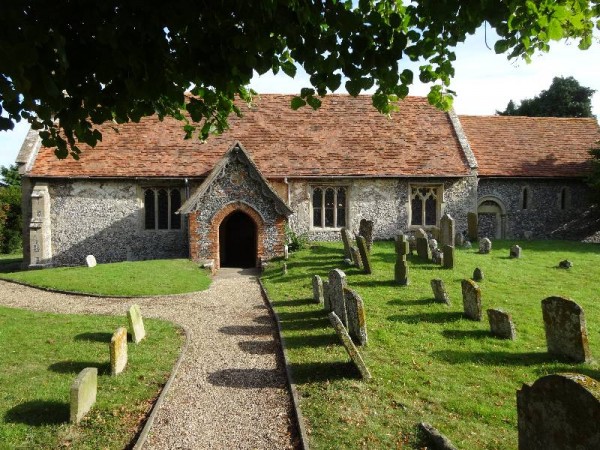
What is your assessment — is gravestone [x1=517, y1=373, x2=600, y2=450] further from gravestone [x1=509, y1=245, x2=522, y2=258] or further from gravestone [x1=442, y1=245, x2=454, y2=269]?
gravestone [x1=509, y1=245, x2=522, y2=258]

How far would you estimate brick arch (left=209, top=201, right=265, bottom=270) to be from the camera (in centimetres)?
1762

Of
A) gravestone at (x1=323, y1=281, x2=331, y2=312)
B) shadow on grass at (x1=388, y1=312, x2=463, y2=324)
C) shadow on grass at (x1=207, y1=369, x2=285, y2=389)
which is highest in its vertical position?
gravestone at (x1=323, y1=281, x2=331, y2=312)

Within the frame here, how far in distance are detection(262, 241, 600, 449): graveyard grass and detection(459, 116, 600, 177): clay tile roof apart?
907 cm

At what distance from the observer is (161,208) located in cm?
2008

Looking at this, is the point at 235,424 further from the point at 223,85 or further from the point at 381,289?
the point at 381,289

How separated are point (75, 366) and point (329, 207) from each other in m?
14.5

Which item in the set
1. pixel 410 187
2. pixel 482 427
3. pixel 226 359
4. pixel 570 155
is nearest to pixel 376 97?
pixel 482 427

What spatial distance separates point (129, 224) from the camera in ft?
64.5

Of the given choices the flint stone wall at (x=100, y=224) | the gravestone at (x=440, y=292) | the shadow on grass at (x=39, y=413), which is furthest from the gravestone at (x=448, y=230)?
the shadow on grass at (x=39, y=413)

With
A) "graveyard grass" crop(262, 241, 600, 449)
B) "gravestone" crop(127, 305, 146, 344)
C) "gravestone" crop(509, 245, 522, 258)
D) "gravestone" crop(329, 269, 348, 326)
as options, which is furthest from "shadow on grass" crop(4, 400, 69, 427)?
"gravestone" crop(509, 245, 522, 258)

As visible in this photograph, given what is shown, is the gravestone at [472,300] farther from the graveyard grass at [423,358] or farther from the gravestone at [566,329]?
the gravestone at [566,329]

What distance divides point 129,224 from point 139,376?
523 inches

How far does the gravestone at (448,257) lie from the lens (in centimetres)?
1448

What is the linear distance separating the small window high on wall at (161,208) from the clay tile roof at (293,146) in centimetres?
99
